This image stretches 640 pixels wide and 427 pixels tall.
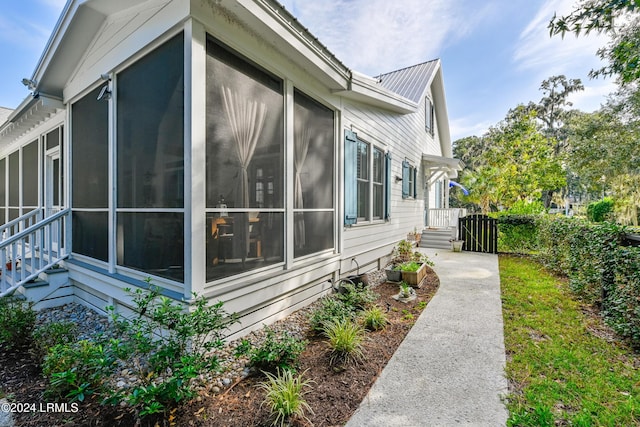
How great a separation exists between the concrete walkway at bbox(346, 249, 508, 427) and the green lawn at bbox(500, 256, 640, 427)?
0.15m

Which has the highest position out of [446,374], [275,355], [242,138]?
[242,138]

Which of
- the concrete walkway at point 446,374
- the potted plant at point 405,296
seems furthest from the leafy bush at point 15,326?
the potted plant at point 405,296

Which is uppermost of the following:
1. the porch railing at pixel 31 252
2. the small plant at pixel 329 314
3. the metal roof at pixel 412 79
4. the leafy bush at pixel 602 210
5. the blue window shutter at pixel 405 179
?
the metal roof at pixel 412 79

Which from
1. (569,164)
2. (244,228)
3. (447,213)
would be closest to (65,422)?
(244,228)

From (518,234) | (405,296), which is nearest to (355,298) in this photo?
(405,296)

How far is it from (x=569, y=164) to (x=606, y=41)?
5546 mm

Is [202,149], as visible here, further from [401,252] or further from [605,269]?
[401,252]

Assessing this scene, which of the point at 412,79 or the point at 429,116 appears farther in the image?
the point at 429,116

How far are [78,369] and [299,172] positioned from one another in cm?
322

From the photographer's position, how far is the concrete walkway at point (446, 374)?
230 centimetres

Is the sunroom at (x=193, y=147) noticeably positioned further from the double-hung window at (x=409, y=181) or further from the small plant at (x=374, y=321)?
the double-hung window at (x=409, y=181)

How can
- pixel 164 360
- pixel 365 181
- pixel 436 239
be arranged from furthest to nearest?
pixel 436 239
pixel 365 181
pixel 164 360

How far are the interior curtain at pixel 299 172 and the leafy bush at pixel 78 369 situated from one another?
103 inches

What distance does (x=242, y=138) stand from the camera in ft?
11.1
